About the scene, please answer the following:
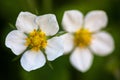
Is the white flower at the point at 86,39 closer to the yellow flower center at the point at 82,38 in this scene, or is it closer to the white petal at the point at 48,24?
the yellow flower center at the point at 82,38

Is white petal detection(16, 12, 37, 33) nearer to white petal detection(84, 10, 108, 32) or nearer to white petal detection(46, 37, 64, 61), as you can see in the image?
white petal detection(46, 37, 64, 61)

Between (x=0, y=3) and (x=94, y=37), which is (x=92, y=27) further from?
(x=0, y=3)

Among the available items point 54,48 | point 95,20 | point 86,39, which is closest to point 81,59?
point 86,39

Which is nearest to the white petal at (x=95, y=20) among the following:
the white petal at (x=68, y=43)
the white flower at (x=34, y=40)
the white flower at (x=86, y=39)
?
the white flower at (x=86, y=39)

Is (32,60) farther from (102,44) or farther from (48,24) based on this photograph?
(102,44)

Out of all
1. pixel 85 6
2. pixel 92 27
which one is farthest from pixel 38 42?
pixel 85 6

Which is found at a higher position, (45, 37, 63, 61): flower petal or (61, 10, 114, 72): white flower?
(45, 37, 63, 61): flower petal

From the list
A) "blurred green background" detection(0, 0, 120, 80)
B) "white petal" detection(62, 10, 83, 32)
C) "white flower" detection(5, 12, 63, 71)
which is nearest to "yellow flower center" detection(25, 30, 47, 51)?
"white flower" detection(5, 12, 63, 71)
